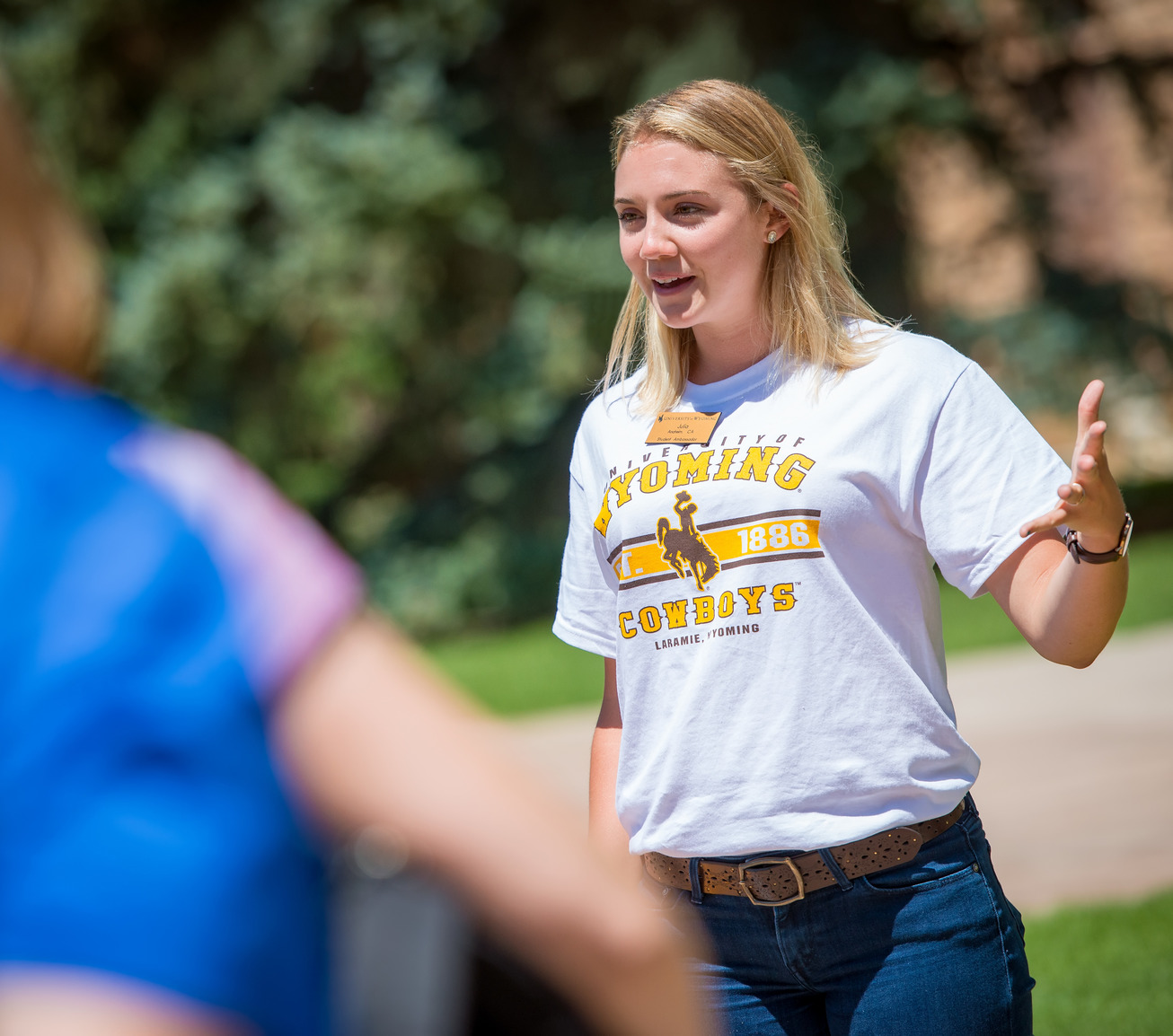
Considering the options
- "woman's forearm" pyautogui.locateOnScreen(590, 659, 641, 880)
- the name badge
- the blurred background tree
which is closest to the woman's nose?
the name badge

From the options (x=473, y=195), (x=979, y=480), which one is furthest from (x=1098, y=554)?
(x=473, y=195)

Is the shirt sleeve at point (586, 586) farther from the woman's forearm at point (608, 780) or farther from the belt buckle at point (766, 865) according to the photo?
the belt buckle at point (766, 865)

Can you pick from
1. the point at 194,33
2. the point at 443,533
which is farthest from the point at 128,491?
the point at 194,33

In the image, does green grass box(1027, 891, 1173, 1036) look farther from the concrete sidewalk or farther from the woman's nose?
the woman's nose

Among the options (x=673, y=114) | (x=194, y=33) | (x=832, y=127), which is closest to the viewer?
(x=673, y=114)

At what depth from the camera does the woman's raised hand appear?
183 cm

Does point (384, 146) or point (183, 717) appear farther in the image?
point (384, 146)

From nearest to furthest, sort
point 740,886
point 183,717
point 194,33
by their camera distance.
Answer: point 183,717, point 740,886, point 194,33

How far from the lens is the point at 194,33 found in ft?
45.5

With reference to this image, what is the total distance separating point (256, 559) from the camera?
746mm

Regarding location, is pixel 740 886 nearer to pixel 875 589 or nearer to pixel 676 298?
pixel 875 589

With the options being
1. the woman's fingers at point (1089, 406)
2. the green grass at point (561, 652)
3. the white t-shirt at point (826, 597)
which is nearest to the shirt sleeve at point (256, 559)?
the white t-shirt at point (826, 597)

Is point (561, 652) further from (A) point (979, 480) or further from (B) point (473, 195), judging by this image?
(A) point (979, 480)

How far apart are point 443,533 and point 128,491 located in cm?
1346
